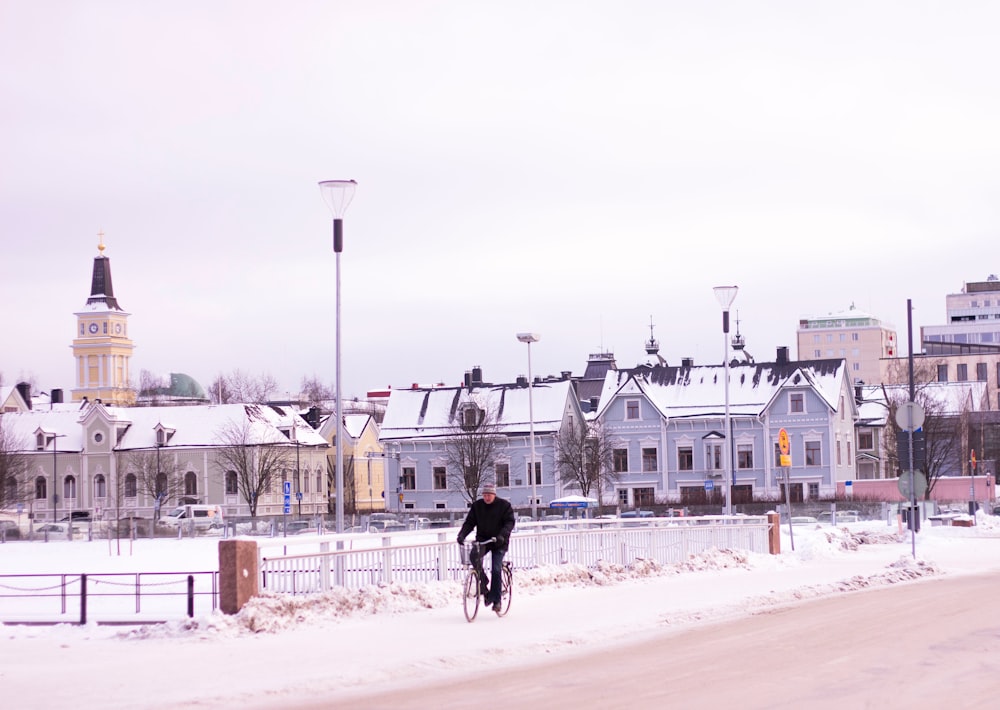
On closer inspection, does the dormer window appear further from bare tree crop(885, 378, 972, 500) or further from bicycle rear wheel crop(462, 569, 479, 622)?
bicycle rear wheel crop(462, 569, 479, 622)

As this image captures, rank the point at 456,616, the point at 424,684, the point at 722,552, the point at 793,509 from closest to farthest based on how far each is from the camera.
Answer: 1. the point at 424,684
2. the point at 456,616
3. the point at 722,552
4. the point at 793,509

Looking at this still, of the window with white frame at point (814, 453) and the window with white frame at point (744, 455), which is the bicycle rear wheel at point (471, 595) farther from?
the window with white frame at point (744, 455)

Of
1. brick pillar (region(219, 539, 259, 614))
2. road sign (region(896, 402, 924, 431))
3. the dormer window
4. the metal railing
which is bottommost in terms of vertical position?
the metal railing

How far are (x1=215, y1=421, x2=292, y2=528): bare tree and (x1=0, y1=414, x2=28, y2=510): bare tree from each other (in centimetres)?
1314

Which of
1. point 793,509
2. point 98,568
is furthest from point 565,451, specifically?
point 98,568

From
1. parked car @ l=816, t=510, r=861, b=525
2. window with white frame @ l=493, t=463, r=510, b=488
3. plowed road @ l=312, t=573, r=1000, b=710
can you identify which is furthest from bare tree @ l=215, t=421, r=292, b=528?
plowed road @ l=312, t=573, r=1000, b=710

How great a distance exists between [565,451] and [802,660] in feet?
242

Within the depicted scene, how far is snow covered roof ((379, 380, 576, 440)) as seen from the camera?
90750 mm

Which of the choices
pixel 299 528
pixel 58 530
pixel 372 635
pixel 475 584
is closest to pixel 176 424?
pixel 58 530

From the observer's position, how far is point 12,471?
302 ft

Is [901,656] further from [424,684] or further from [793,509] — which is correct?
[793,509]

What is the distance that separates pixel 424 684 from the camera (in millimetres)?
12453

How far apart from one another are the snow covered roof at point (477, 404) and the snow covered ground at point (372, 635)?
61.9 meters

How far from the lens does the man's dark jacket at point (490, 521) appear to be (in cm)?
1841
